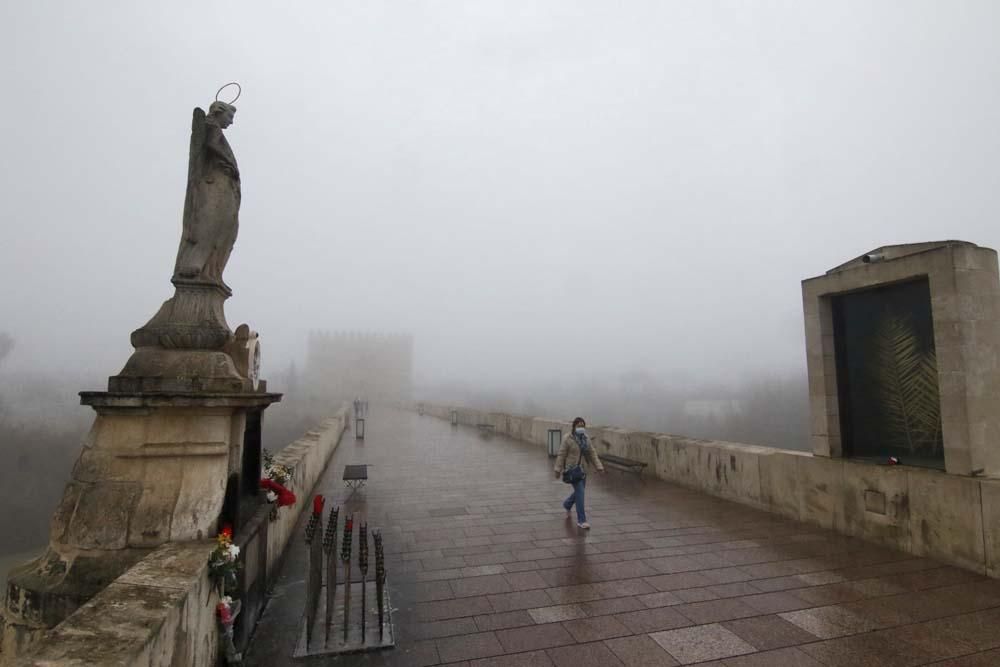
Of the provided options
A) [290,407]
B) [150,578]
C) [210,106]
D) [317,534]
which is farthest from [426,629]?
[290,407]

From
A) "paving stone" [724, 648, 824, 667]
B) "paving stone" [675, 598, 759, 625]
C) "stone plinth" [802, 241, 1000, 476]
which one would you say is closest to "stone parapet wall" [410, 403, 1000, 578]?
"stone plinth" [802, 241, 1000, 476]

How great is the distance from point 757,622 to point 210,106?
20.7ft

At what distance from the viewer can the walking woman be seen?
22.3 feet

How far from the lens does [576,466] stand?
23.1 feet

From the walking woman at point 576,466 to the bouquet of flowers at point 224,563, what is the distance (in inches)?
170

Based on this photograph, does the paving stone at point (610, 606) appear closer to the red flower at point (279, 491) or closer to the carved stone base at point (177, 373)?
the red flower at point (279, 491)

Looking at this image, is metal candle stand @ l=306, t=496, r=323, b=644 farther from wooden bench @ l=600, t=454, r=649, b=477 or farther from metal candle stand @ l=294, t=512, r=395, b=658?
wooden bench @ l=600, t=454, r=649, b=477

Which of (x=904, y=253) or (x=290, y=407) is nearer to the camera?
(x=904, y=253)

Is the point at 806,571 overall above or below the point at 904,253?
below

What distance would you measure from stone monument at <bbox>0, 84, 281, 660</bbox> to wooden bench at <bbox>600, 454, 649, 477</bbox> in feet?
25.5

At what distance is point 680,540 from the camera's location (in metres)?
Answer: 6.14

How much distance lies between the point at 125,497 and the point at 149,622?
164cm

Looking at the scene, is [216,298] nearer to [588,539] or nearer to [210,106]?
[210,106]

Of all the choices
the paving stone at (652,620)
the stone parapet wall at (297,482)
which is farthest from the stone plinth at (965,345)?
the stone parapet wall at (297,482)
